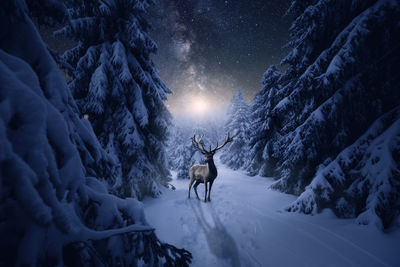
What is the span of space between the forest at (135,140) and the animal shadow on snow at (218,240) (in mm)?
43

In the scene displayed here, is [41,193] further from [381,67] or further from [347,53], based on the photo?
[381,67]

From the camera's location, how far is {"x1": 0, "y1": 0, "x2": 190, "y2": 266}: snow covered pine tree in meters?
0.72

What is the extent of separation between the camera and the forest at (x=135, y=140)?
817 mm

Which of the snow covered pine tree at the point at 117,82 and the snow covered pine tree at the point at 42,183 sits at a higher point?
the snow covered pine tree at the point at 117,82

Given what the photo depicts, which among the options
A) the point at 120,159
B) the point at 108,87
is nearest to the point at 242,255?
the point at 120,159

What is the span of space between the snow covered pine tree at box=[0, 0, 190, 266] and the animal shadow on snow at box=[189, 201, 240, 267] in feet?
8.36

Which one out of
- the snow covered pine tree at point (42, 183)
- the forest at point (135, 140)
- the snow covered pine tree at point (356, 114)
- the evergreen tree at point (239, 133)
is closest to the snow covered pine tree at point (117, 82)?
the forest at point (135, 140)

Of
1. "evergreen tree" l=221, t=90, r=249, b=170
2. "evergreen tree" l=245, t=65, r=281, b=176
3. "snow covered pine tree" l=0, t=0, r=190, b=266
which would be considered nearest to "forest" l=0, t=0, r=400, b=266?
"snow covered pine tree" l=0, t=0, r=190, b=266

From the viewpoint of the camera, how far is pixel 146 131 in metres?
7.11

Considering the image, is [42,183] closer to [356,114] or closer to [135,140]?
[135,140]

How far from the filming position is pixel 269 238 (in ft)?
12.7

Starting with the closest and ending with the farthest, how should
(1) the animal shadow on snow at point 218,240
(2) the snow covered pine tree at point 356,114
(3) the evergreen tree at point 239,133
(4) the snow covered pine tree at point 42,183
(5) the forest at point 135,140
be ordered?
(4) the snow covered pine tree at point 42,183
(5) the forest at point 135,140
(1) the animal shadow on snow at point 218,240
(2) the snow covered pine tree at point 356,114
(3) the evergreen tree at point 239,133

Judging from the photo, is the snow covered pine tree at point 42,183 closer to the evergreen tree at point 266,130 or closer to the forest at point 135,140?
the forest at point 135,140

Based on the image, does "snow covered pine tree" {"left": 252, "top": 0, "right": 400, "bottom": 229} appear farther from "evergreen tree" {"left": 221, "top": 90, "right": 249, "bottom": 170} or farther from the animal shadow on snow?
"evergreen tree" {"left": 221, "top": 90, "right": 249, "bottom": 170}
